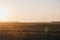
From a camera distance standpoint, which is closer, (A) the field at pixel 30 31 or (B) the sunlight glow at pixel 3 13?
(A) the field at pixel 30 31

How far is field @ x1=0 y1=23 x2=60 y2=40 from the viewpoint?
971mm

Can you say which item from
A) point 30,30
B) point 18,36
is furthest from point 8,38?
point 30,30

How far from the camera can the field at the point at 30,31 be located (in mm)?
971

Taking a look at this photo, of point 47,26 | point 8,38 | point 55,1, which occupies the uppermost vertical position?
point 55,1

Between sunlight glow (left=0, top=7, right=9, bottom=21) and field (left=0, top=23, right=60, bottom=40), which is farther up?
sunlight glow (left=0, top=7, right=9, bottom=21)

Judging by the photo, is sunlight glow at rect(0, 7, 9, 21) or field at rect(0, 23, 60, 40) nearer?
field at rect(0, 23, 60, 40)

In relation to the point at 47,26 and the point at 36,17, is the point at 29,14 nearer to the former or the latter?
the point at 36,17

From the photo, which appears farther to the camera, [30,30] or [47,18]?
[47,18]

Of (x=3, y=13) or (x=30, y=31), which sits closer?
(x=30, y=31)

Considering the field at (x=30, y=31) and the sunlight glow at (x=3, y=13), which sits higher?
the sunlight glow at (x=3, y=13)

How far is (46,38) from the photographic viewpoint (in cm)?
98

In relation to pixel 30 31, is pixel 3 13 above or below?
above

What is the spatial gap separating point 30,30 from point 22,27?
0.08 m

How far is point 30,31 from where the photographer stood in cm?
100
